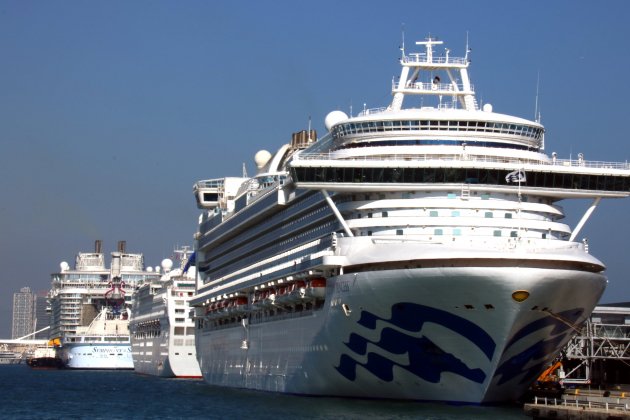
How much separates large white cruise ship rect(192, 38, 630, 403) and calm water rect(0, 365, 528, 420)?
0.77m

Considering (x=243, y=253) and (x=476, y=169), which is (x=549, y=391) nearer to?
(x=476, y=169)

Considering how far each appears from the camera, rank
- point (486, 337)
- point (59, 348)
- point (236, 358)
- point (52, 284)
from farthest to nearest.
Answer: point (52, 284), point (59, 348), point (236, 358), point (486, 337)

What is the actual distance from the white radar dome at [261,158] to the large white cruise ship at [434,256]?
63.0ft

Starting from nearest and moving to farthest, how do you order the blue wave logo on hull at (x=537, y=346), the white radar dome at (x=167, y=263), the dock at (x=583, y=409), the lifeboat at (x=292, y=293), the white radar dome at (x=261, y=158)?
the dock at (x=583, y=409), the blue wave logo on hull at (x=537, y=346), the lifeboat at (x=292, y=293), the white radar dome at (x=261, y=158), the white radar dome at (x=167, y=263)

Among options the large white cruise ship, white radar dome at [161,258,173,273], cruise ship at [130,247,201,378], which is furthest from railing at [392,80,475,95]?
white radar dome at [161,258,173,273]

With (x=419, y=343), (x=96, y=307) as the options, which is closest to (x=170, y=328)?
(x=419, y=343)

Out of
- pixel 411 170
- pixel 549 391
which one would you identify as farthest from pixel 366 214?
pixel 549 391

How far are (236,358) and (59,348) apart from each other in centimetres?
8561

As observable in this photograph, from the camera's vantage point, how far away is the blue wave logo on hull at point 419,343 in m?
37.7

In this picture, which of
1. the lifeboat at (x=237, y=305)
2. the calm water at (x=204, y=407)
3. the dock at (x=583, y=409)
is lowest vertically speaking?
the calm water at (x=204, y=407)

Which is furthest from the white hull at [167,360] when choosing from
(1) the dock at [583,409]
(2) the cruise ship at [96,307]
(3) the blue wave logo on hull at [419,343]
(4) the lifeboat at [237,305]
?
(1) the dock at [583,409]

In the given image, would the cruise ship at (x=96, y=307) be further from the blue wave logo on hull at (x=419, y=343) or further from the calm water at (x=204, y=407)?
the blue wave logo on hull at (x=419, y=343)

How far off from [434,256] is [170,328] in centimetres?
5331

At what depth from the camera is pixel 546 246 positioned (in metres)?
39.3
